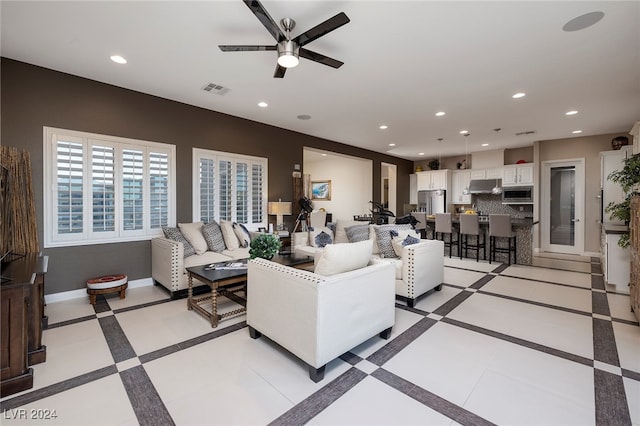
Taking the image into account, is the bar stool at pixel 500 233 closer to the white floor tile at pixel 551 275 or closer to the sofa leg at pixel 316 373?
the white floor tile at pixel 551 275

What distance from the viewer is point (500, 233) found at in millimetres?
5609

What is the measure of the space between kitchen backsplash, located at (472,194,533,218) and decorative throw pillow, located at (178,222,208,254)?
24.8 ft

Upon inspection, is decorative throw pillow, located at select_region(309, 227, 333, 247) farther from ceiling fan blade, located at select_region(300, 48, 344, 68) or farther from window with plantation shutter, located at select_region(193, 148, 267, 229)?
ceiling fan blade, located at select_region(300, 48, 344, 68)

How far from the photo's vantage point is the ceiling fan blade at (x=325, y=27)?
1983 millimetres

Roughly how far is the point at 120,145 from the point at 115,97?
63cm

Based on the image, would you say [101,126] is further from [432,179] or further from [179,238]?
[432,179]

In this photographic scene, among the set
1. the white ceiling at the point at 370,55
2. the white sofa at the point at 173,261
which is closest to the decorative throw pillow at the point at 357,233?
the white sofa at the point at 173,261

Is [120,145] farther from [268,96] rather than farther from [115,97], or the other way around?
[268,96]

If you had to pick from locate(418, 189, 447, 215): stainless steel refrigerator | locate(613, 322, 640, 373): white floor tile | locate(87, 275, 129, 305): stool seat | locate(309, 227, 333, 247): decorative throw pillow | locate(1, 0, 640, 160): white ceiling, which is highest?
locate(1, 0, 640, 160): white ceiling

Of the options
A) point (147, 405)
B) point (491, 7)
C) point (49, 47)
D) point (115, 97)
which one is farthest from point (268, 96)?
point (147, 405)

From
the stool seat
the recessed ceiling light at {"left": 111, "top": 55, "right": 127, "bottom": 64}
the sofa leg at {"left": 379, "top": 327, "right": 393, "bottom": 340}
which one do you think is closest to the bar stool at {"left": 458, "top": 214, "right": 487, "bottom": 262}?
the sofa leg at {"left": 379, "top": 327, "right": 393, "bottom": 340}

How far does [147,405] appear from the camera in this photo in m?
1.79

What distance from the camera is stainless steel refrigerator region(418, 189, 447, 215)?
8.88 metres

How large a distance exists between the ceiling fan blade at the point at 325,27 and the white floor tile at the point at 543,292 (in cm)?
389
